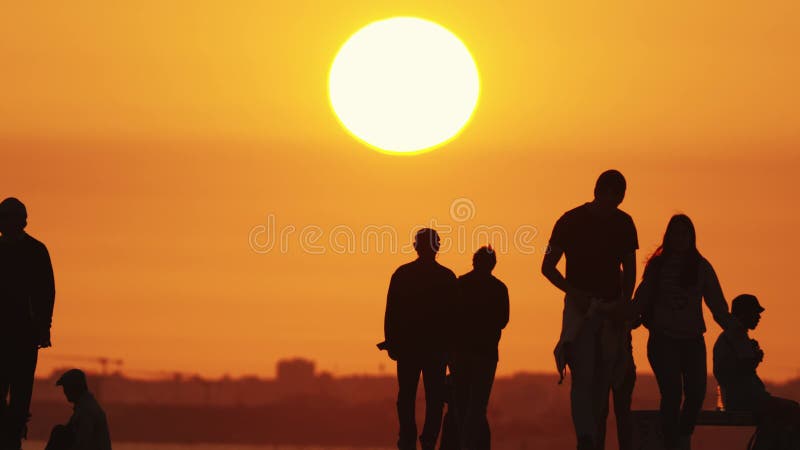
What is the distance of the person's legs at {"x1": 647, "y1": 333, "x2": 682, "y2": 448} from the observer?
1525cm

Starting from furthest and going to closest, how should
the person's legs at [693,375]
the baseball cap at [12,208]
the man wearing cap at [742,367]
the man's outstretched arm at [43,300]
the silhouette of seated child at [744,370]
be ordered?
the man wearing cap at [742,367]
the silhouette of seated child at [744,370]
the man's outstretched arm at [43,300]
the baseball cap at [12,208]
the person's legs at [693,375]

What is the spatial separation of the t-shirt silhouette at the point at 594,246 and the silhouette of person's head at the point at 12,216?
5.14 metres

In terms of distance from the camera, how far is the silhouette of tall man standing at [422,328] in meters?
17.9

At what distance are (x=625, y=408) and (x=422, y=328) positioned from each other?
10.7 ft

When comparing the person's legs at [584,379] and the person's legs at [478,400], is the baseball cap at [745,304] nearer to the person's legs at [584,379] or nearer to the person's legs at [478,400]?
the person's legs at [478,400]

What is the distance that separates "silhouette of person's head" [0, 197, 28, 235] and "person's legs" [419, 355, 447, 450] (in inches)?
176

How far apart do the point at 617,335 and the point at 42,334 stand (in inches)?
220

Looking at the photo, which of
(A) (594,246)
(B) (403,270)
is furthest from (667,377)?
(B) (403,270)

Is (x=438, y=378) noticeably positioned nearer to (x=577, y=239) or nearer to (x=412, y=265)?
A: (x=412, y=265)

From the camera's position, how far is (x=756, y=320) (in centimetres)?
1784

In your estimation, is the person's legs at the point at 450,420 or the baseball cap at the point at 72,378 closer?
the baseball cap at the point at 72,378

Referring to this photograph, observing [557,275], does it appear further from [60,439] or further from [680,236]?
[60,439]

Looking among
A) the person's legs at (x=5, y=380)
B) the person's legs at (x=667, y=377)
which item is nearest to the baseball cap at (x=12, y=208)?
the person's legs at (x=5, y=380)

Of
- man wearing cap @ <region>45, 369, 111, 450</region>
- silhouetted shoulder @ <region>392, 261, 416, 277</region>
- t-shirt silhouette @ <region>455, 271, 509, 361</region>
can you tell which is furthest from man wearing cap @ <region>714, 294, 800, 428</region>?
man wearing cap @ <region>45, 369, 111, 450</region>
